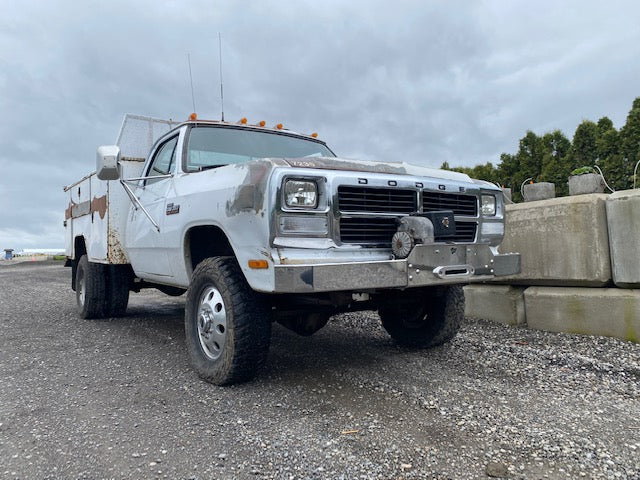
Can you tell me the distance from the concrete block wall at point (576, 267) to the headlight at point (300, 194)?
3288 mm

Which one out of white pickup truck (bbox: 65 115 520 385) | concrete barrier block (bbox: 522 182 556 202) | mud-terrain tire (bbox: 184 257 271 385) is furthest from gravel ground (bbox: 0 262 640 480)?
concrete barrier block (bbox: 522 182 556 202)

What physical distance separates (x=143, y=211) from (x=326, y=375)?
2.32m

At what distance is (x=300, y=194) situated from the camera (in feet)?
10.1

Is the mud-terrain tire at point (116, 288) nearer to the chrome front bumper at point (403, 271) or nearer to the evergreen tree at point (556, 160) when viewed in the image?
the chrome front bumper at point (403, 271)

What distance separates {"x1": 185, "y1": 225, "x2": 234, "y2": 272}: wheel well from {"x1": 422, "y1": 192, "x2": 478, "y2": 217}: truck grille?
5.11 feet

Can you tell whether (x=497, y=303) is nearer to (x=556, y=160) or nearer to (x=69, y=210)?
(x=69, y=210)

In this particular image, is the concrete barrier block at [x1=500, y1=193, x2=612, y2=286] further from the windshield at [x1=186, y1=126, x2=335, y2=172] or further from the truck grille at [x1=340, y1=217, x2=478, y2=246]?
the windshield at [x1=186, y1=126, x2=335, y2=172]

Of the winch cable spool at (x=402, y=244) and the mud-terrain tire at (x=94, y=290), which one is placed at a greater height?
the winch cable spool at (x=402, y=244)

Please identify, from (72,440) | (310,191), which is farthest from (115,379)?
(310,191)

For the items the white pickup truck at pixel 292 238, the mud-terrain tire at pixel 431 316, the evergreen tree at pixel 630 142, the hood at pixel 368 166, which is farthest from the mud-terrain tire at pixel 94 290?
the evergreen tree at pixel 630 142

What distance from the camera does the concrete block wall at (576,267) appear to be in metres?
4.65

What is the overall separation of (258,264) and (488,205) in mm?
2122

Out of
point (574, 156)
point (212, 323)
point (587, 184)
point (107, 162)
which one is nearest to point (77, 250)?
point (107, 162)

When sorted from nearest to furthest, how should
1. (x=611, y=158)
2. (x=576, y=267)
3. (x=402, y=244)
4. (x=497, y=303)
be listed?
(x=402, y=244)
(x=576, y=267)
(x=497, y=303)
(x=611, y=158)
